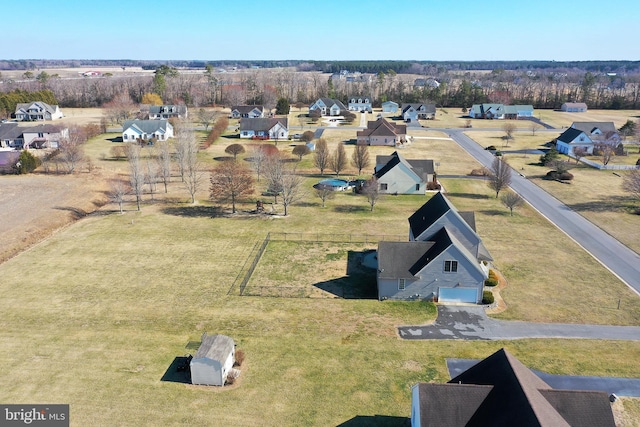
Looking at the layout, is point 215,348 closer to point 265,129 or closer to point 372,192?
point 372,192

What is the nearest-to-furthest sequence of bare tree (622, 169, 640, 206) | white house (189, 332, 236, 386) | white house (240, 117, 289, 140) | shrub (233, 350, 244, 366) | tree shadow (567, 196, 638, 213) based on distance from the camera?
white house (189, 332, 236, 386) → shrub (233, 350, 244, 366) → tree shadow (567, 196, 638, 213) → bare tree (622, 169, 640, 206) → white house (240, 117, 289, 140)

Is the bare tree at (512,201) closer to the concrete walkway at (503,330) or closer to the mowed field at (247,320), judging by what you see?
the mowed field at (247,320)

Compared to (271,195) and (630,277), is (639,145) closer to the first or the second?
(630,277)

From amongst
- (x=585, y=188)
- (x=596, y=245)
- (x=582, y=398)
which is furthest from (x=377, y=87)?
(x=582, y=398)

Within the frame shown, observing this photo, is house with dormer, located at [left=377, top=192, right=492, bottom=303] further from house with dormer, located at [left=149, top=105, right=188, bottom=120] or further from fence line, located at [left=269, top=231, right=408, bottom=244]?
house with dormer, located at [left=149, top=105, right=188, bottom=120]

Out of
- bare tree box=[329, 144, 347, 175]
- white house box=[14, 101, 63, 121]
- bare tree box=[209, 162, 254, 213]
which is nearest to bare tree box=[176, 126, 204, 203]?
bare tree box=[209, 162, 254, 213]

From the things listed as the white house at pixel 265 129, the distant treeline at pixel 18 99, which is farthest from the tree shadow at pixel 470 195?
the distant treeline at pixel 18 99
